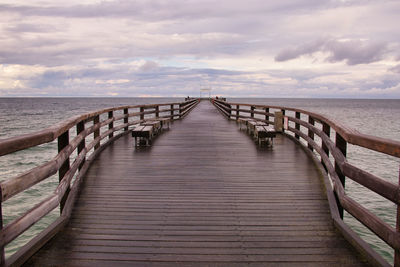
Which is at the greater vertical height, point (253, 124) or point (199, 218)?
point (253, 124)

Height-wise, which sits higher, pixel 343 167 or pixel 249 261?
pixel 343 167

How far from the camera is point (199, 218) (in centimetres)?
411

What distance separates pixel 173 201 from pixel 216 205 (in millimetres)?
636

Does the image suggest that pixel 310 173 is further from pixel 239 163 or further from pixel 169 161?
pixel 169 161

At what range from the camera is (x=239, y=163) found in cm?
696

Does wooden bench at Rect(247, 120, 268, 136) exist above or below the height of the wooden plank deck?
above

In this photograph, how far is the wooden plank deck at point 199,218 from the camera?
321 cm

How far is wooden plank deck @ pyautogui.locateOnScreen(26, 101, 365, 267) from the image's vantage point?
321 cm

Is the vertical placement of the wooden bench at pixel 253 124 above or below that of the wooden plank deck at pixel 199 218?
above

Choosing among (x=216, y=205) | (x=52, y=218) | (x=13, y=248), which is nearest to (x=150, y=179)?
(x=216, y=205)

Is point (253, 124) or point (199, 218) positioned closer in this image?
point (199, 218)

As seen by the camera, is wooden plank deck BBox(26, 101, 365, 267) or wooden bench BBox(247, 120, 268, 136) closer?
wooden plank deck BBox(26, 101, 365, 267)

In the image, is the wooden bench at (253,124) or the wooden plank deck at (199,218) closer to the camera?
the wooden plank deck at (199,218)

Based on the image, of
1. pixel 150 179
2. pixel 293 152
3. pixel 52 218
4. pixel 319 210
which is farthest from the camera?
pixel 52 218
